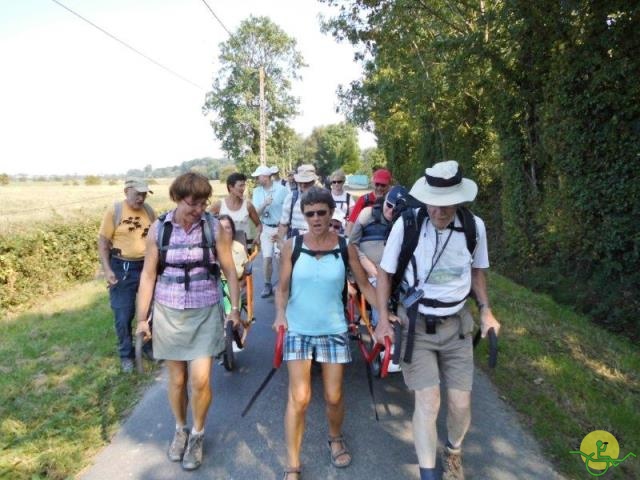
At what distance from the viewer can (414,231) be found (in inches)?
106

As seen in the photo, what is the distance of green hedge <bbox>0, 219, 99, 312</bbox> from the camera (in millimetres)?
7359

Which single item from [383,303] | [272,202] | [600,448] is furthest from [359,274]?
[272,202]

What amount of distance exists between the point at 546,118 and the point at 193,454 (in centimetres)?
736

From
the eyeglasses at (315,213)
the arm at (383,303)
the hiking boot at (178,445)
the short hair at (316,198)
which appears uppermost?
the short hair at (316,198)

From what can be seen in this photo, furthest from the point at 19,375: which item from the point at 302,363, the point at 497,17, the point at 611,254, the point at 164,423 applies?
the point at 497,17

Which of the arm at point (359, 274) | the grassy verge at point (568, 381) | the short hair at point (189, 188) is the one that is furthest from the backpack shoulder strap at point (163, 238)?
the grassy verge at point (568, 381)

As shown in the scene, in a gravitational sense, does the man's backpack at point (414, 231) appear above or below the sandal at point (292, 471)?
above

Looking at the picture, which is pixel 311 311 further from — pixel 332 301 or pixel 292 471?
pixel 292 471

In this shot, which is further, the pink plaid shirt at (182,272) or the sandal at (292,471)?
the pink plaid shirt at (182,272)

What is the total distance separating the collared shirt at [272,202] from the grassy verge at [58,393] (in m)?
2.76

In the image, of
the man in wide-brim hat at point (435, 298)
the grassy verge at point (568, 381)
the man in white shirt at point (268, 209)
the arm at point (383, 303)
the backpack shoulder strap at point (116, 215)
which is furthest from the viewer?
the man in white shirt at point (268, 209)

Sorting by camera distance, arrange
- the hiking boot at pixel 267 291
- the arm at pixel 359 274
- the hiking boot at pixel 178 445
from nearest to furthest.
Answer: the arm at pixel 359 274 → the hiking boot at pixel 178 445 → the hiking boot at pixel 267 291

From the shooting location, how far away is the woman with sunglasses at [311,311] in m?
2.79

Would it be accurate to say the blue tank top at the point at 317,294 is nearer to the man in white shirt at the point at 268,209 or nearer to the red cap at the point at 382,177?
the red cap at the point at 382,177
